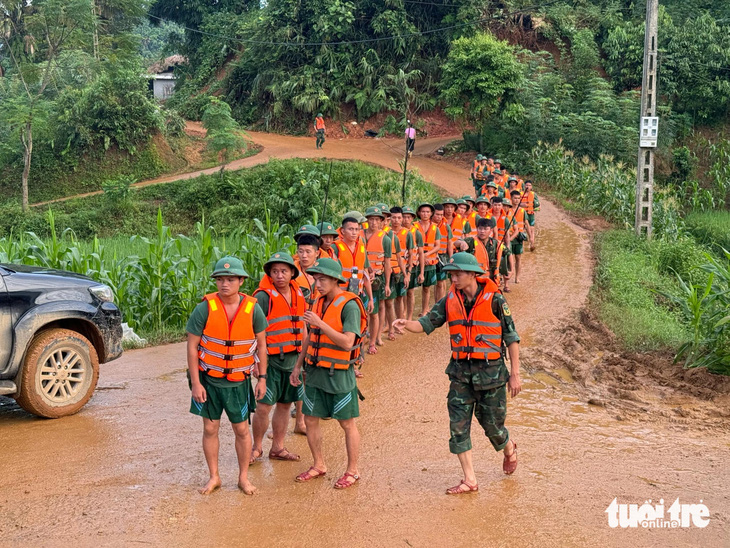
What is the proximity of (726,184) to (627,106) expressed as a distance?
5.09 meters

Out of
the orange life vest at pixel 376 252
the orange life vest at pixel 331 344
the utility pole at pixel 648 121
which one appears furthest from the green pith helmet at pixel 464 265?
the utility pole at pixel 648 121

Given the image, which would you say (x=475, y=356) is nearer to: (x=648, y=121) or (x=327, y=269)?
(x=327, y=269)

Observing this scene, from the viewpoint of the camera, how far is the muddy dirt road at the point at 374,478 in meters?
5.18

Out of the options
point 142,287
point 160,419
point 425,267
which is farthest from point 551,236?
point 160,419

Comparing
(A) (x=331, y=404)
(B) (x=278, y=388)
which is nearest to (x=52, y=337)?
(B) (x=278, y=388)

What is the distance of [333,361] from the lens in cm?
583

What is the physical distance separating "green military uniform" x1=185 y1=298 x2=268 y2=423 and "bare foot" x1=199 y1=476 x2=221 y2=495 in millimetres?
488

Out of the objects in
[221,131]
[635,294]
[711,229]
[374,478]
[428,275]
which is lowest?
[711,229]

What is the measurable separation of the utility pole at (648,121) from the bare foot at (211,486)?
1510 centimetres

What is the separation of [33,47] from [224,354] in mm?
33431

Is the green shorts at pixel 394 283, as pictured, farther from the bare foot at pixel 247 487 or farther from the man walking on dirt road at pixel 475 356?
the bare foot at pixel 247 487

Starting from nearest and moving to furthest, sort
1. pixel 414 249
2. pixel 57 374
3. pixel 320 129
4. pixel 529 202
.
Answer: pixel 57 374 < pixel 414 249 < pixel 529 202 < pixel 320 129

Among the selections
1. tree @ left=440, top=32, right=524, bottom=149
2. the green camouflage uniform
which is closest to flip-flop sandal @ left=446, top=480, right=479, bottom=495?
the green camouflage uniform

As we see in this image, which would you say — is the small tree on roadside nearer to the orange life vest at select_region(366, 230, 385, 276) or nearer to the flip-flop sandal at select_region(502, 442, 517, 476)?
the orange life vest at select_region(366, 230, 385, 276)
